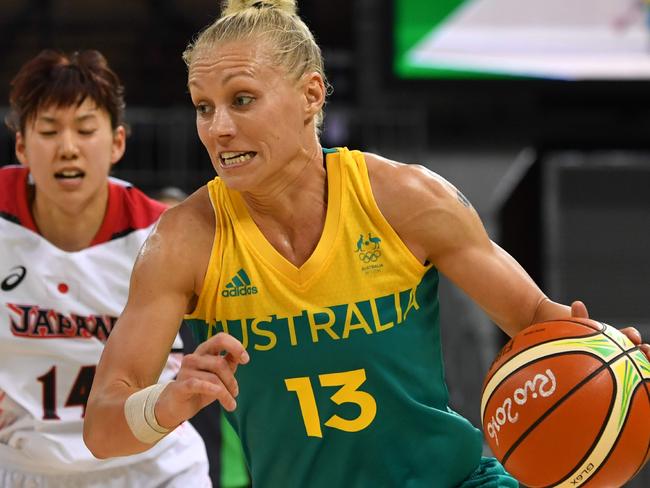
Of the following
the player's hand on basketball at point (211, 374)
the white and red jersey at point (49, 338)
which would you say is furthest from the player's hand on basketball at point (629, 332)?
the white and red jersey at point (49, 338)

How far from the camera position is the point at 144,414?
2.79 metres

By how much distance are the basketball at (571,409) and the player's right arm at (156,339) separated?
2.37ft

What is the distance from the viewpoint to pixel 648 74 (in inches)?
357

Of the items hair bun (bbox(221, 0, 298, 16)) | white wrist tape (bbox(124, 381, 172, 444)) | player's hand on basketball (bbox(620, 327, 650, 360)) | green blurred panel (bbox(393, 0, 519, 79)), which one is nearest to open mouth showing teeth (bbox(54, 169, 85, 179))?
hair bun (bbox(221, 0, 298, 16))

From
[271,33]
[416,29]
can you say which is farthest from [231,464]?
[416,29]

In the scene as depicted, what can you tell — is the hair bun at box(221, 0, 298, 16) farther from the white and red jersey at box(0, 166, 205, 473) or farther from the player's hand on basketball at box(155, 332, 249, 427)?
the white and red jersey at box(0, 166, 205, 473)

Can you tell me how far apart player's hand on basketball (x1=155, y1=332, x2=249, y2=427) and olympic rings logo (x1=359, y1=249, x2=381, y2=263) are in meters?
0.59

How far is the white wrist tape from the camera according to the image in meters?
2.79

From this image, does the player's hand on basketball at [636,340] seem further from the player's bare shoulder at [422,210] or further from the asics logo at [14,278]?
the asics logo at [14,278]

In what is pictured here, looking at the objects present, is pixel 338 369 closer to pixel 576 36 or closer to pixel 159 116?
pixel 159 116

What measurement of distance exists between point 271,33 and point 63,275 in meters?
1.25

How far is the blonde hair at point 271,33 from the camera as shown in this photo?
308 centimetres

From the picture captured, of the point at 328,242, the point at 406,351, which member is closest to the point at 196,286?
the point at 328,242

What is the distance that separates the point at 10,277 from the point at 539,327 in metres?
1.78
